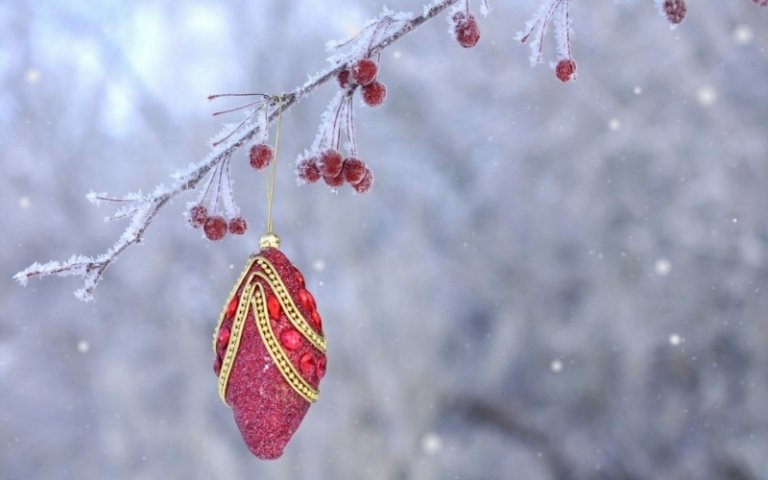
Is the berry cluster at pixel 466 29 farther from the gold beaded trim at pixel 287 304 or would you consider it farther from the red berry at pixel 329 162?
the gold beaded trim at pixel 287 304

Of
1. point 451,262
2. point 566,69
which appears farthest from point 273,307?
point 451,262

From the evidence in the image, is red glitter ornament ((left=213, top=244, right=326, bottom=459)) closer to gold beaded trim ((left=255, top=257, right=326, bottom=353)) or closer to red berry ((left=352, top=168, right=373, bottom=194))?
gold beaded trim ((left=255, top=257, right=326, bottom=353))

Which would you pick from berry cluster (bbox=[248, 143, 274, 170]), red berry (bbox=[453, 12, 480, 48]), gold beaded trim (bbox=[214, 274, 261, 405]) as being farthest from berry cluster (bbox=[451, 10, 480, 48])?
gold beaded trim (bbox=[214, 274, 261, 405])

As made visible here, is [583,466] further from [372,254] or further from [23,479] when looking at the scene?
[23,479]

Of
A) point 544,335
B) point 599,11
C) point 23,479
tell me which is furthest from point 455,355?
point 23,479

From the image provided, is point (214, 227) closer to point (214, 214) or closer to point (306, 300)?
point (214, 214)

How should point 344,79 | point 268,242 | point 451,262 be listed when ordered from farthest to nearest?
1. point 451,262
2. point 268,242
3. point 344,79
